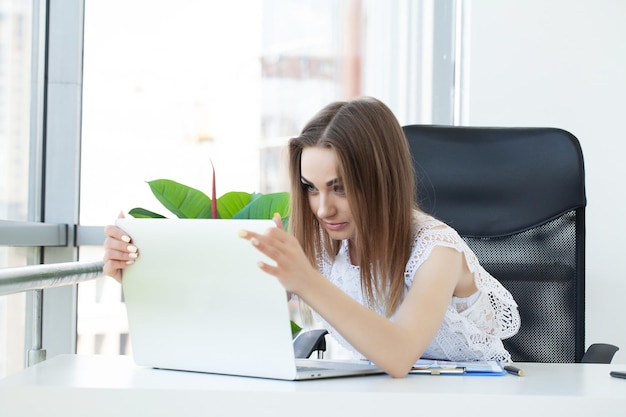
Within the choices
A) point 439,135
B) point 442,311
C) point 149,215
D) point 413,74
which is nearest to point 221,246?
point 442,311

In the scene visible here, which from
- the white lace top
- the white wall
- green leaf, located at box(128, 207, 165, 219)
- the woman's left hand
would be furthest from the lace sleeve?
the white wall

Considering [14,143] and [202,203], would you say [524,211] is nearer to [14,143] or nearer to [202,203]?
[202,203]

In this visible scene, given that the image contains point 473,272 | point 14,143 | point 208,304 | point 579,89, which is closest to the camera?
point 208,304

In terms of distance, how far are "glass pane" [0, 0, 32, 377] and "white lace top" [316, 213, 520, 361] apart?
1.18 meters

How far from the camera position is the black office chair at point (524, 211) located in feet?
5.77

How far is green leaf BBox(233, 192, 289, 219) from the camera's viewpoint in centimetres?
207

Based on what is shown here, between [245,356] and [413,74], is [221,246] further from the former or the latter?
[413,74]

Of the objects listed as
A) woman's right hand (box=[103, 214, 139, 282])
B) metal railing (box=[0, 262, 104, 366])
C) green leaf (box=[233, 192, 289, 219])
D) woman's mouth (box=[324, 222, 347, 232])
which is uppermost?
green leaf (box=[233, 192, 289, 219])

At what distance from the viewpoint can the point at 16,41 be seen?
7.77 feet

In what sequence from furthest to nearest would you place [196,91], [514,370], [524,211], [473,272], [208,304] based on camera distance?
[196,91]
[524,211]
[473,272]
[514,370]
[208,304]

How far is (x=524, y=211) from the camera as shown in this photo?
5.91 ft

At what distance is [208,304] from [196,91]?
5.98 ft

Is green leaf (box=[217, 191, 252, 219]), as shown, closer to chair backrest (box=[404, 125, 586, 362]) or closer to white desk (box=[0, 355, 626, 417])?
chair backrest (box=[404, 125, 586, 362])

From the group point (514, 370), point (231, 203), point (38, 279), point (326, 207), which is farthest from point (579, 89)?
point (38, 279)
